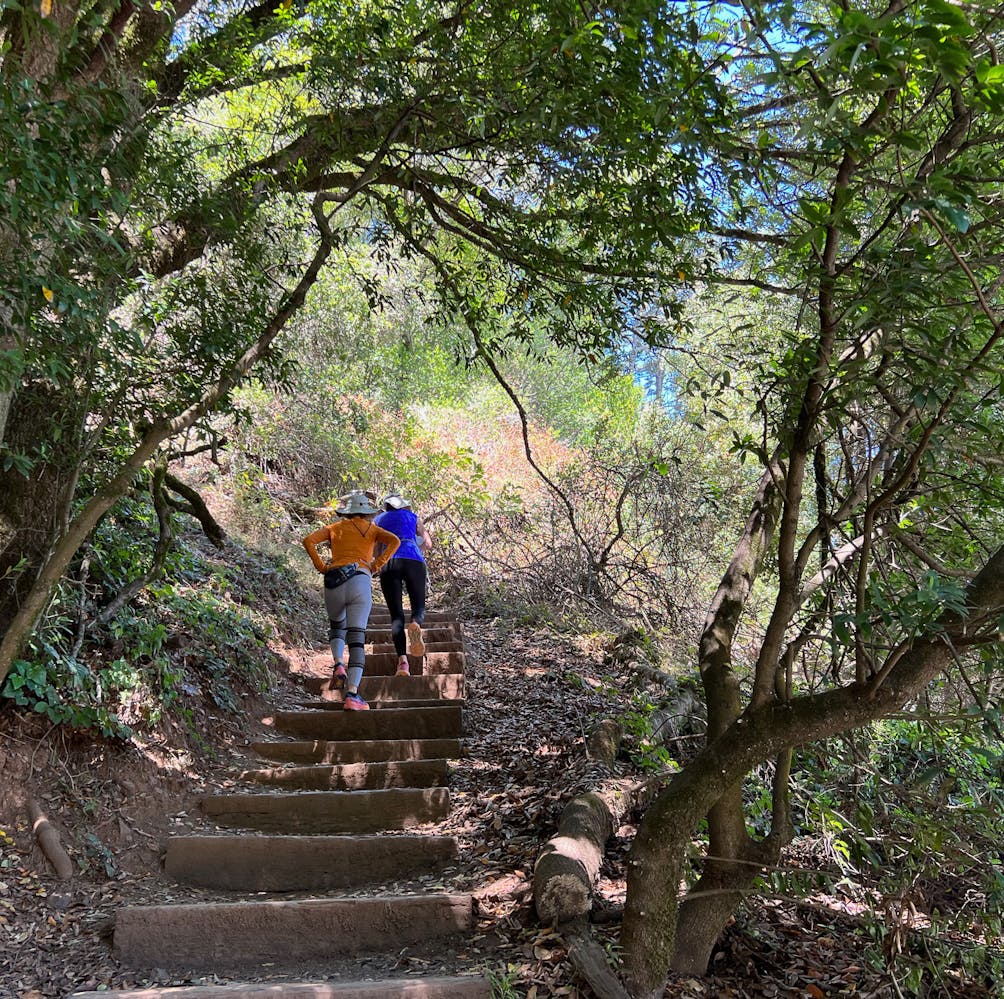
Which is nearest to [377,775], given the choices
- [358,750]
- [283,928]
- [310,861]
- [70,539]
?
[358,750]

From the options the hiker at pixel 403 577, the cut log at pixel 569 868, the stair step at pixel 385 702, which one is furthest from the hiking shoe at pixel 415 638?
the cut log at pixel 569 868

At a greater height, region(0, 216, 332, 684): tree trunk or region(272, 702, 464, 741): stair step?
region(0, 216, 332, 684): tree trunk

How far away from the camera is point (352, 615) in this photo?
599cm

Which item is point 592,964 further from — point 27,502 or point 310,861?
point 27,502

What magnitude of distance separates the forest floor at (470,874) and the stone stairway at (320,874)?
0.12m

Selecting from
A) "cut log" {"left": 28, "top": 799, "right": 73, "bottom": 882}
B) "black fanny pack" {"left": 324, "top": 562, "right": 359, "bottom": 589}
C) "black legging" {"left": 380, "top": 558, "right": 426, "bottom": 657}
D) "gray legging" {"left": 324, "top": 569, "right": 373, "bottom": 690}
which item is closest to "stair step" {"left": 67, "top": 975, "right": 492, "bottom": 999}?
"cut log" {"left": 28, "top": 799, "right": 73, "bottom": 882}

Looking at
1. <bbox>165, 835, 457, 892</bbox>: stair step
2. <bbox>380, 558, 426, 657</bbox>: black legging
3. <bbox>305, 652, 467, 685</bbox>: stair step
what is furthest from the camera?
<bbox>305, 652, 467, 685</bbox>: stair step

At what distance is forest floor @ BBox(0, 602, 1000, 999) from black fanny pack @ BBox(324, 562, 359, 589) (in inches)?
48.2

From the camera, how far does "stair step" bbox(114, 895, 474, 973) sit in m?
3.45

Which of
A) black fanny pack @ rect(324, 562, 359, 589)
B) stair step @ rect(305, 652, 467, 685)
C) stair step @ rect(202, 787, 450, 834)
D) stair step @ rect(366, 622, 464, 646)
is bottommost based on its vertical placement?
stair step @ rect(202, 787, 450, 834)

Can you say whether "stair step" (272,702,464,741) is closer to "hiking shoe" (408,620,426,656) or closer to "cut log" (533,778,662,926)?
"hiking shoe" (408,620,426,656)

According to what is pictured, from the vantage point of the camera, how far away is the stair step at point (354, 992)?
2.90m

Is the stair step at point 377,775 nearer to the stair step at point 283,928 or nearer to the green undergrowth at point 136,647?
the green undergrowth at point 136,647

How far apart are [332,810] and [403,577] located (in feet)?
8.98
